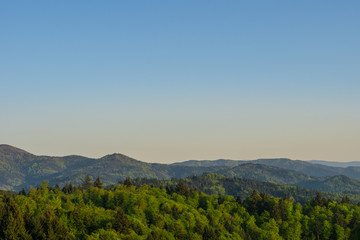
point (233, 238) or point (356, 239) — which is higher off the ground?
point (356, 239)

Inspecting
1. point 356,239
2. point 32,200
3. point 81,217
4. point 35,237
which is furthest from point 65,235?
point 356,239

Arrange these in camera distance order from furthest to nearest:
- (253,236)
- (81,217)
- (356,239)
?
1. (253,236)
2. (81,217)
3. (356,239)

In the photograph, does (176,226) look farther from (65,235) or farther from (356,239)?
(356,239)

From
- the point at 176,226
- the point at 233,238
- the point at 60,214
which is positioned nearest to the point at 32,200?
the point at 60,214

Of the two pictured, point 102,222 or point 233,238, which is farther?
point 233,238

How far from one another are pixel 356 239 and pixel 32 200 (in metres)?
166

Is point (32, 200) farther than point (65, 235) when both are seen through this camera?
Yes

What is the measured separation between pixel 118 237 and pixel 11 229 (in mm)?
36627

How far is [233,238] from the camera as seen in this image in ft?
577

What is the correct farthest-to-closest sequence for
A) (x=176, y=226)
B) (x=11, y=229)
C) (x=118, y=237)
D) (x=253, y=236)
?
(x=253, y=236) → (x=176, y=226) → (x=118, y=237) → (x=11, y=229)

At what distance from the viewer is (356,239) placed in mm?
35469

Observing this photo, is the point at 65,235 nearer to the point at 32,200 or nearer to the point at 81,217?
the point at 81,217

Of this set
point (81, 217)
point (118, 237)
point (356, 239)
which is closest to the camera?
point (356, 239)

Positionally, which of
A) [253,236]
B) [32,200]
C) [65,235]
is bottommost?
[253,236]
